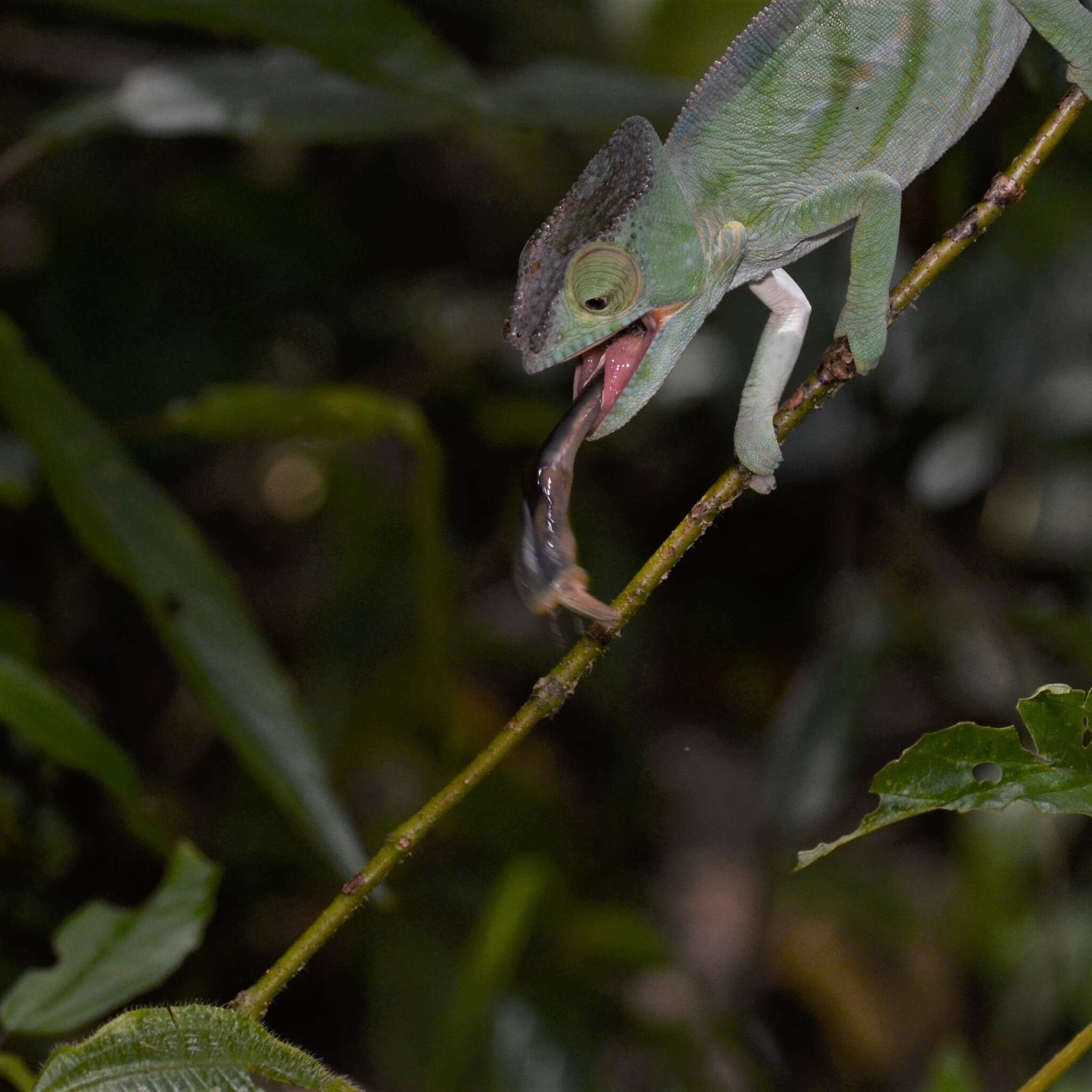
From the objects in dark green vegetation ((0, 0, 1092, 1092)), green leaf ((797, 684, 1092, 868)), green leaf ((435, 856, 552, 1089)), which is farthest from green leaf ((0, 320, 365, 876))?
green leaf ((797, 684, 1092, 868))

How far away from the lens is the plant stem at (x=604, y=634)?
39.0 inches

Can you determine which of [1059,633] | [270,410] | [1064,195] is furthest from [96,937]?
[1064,195]

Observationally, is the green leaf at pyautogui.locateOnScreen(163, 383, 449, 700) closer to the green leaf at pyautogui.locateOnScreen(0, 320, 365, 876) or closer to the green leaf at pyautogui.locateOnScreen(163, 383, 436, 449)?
the green leaf at pyautogui.locateOnScreen(163, 383, 436, 449)

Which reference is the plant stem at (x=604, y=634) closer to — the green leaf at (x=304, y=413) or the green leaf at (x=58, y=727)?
the green leaf at (x=58, y=727)

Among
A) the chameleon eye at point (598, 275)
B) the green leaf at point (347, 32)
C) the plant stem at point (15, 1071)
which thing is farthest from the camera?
the green leaf at point (347, 32)

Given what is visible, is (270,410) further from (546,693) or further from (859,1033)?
(859,1033)

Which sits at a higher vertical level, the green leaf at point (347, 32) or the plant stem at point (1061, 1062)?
the green leaf at point (347, 32)

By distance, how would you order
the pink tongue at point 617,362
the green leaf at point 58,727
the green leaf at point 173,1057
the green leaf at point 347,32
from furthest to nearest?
the green leaf at point 347,32 → the green leaf at point 58,727 → the pink tongue at point 617,362 → the green leaf at point 173,1057

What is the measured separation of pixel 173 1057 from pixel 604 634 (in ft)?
1.41

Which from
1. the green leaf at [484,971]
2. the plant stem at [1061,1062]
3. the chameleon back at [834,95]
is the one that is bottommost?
the green leaf at [484,971]

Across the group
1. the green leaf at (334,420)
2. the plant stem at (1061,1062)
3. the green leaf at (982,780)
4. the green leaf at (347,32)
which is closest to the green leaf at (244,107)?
the green leaf at (347,32)

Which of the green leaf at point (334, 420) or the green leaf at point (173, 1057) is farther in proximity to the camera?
the green leaf at point (334, 420)

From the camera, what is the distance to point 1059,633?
88.0 inches

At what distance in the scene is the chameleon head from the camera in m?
1.19
